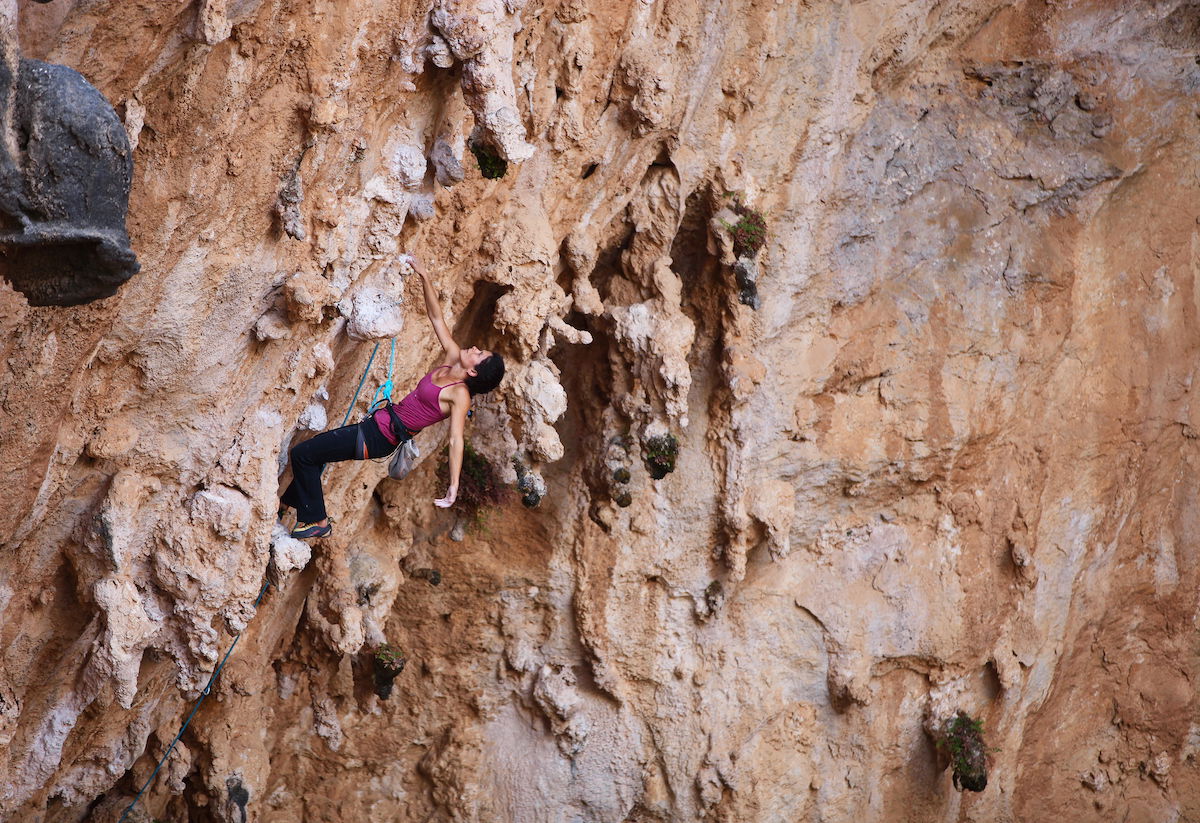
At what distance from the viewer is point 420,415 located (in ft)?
24.8

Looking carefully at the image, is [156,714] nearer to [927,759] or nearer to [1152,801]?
[927,759]

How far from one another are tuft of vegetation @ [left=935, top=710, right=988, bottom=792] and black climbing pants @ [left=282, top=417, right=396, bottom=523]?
6.49m

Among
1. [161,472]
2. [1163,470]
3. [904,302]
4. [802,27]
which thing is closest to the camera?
[161,472]

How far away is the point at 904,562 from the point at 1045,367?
90.9 inches

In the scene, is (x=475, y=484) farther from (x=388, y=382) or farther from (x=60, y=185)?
(x=60, y=185)

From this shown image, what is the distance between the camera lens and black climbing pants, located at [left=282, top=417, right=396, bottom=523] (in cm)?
749

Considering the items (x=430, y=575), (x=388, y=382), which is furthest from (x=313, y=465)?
(x=430, y=575)

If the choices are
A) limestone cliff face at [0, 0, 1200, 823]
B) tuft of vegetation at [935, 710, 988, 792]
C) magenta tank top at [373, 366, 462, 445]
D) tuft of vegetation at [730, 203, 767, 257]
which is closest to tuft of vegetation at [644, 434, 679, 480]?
limestone cliff face at [0, 0, 1200, 823]

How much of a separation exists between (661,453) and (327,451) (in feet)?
11.7

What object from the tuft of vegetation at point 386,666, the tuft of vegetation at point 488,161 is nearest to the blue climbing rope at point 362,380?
the tuft of vegetation at point 488,161

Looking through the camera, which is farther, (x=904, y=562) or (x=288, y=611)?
(x=904, y=562)

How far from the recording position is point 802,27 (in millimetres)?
9852

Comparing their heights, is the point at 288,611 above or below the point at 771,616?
below

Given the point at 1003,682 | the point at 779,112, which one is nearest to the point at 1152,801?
the point at 1003,682
